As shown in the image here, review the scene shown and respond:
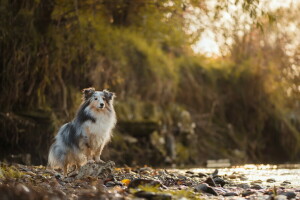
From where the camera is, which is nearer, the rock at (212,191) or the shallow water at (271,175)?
the rock at (212,191)

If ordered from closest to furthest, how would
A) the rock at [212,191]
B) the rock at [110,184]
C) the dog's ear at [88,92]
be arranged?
the rock at [212,191], the rock at [110,184], the dog's ear at [88,92]

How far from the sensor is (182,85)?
1769cm

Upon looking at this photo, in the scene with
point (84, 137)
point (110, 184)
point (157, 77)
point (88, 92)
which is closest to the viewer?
point (110, 184)

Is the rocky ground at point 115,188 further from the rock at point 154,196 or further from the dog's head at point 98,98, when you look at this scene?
the dog's head at point 98,98

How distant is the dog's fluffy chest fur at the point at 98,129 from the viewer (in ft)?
26.1

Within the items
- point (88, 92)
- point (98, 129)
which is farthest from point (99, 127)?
point (88, 92)

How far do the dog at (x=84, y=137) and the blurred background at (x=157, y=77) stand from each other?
9.65 ft

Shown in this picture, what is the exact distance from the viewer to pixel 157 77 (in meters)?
15.9

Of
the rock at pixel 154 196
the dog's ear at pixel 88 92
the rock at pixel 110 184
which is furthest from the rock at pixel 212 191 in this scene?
the dog's ear at pixel 88 92

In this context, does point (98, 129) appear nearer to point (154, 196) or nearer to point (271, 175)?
point (154, 196)

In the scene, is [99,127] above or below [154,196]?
above

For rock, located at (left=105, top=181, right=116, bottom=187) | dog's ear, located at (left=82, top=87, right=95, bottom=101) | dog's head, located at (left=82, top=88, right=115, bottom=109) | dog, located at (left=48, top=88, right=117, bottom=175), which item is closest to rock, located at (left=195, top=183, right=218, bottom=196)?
rock, located at (left=105, top=181, right=116, bottom=187)

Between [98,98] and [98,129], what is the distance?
1.60ft

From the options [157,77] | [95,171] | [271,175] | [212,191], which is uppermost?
[157,77]
